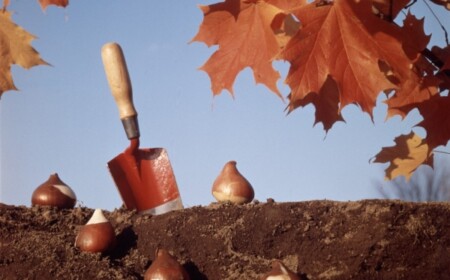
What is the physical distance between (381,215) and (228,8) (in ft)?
3.71

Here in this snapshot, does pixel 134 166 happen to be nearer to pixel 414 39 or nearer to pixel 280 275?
pixel 280 275

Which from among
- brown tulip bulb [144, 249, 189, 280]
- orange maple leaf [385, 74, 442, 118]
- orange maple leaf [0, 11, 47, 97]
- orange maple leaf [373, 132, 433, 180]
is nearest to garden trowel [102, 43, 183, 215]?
brown tulip bulb [144, 249, 189, 280]

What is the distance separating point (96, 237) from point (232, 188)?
26.8 inches

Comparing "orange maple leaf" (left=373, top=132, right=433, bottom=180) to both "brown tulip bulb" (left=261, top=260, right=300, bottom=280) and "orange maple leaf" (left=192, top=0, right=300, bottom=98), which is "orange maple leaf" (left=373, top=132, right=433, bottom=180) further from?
"orange maple leaf" (left=192, top=0, right=300, bottom=98)

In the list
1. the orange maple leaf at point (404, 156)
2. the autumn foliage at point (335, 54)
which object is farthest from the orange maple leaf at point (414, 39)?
the orange maple leaf at point (404, 156)

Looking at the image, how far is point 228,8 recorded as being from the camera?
4.81 ft

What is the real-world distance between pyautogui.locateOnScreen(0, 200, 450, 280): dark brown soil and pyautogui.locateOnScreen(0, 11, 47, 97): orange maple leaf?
891 mm

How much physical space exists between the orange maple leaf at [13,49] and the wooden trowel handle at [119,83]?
143cm

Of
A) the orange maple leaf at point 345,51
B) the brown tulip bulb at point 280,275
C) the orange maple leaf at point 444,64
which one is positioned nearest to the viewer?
the orange maple leaf at point 345,51

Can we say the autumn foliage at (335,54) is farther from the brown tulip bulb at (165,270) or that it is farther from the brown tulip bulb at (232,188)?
the brown tulip bulb at (232,188)

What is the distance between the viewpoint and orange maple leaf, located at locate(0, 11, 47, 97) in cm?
147

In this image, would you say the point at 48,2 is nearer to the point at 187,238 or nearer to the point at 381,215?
the point at 187,238

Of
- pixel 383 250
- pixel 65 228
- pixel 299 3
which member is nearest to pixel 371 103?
pixel 299 3

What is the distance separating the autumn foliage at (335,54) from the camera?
127cm
